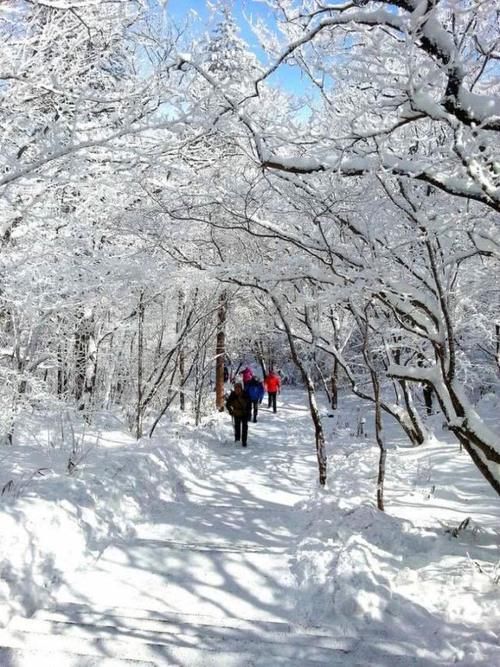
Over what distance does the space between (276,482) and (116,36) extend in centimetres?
694

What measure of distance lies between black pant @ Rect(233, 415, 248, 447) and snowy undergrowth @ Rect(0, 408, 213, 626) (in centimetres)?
232

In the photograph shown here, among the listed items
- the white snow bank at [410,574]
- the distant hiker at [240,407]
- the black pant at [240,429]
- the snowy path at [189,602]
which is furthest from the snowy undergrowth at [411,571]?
the black pant at [240,429]

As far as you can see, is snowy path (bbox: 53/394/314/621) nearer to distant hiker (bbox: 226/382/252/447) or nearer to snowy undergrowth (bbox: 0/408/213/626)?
snowy undergrowth (bbox: 0/408/213/626)

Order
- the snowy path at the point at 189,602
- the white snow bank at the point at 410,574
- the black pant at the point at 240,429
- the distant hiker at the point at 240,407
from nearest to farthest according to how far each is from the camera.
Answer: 1. the snowy path at the point at 189,602
2. the white snow bank at the point at 410,574
3. the distant hiker at the point at 240,407
4. the black pant at the point at 240,429

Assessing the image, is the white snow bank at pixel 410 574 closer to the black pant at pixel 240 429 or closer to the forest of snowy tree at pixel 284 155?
the forest of snowy tree at pixel 284 155

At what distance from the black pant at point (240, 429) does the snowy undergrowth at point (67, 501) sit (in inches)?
91.4

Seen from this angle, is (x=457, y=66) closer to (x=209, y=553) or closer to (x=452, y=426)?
(x=452, y=426)

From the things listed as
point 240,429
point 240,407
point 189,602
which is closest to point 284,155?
point 189,602

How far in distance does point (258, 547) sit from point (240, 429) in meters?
7.15

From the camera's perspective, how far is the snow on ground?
358cm

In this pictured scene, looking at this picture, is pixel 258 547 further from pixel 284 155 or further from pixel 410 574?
pixel 284 155

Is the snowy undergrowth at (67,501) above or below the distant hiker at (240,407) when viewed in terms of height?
below

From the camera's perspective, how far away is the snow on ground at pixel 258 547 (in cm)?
358

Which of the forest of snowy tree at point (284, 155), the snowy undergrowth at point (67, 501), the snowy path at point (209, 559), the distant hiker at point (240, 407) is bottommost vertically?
the snowy path at point (209, 559)
